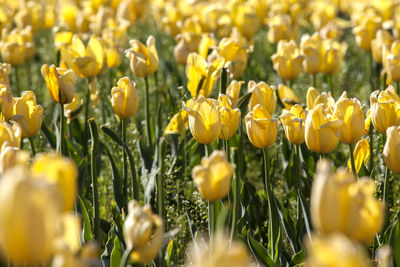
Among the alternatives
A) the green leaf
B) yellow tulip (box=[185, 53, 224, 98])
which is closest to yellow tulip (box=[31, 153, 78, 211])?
the green leaf

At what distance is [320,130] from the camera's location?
192 centimetres

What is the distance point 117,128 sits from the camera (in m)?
3.38

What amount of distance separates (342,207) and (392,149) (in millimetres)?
772

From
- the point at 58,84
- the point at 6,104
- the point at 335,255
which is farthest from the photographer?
the point at 58,84

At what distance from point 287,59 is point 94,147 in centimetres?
170

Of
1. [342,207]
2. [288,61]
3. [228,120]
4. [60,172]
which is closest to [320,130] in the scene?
[228,120]

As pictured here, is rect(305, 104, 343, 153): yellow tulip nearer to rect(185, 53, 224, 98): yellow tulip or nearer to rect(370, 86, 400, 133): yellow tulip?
rect(370, 86, 400, 133): yellow tulip

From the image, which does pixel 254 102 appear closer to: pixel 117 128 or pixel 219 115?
pixel 219 115

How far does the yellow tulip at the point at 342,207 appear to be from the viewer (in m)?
1.08

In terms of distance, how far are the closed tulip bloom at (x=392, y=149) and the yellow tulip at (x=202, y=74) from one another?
40.2 inches

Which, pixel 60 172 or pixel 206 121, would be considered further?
pixel 206 121

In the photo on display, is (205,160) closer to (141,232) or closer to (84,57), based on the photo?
(141,232)

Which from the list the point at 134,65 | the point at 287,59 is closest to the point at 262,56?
the point at 287,59

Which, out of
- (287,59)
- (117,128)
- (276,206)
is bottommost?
(276,206)
